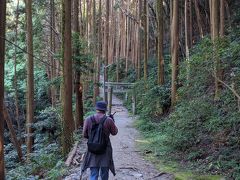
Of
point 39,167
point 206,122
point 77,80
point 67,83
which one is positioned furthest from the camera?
point 77,80

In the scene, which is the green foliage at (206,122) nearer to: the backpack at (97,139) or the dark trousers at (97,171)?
the dark trousers at (97,171)

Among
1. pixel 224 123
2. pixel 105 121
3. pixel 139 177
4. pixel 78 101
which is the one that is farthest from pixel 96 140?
pixel 78 101

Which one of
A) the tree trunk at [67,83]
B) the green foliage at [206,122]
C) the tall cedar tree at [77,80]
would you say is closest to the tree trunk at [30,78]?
the tall cedar tree at [77,80]

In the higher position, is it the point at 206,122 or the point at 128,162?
the point at 206,122

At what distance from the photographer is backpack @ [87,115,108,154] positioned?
5.95 m

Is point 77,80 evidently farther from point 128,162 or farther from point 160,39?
point 128,162

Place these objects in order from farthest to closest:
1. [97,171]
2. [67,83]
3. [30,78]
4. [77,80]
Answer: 1. [30,78]
2. [77,80]
3. [67,83]
4. [97,171]

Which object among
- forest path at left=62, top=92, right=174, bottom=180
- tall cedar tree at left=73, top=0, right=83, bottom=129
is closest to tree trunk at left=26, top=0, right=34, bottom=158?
tall cedar tree at left=73, top=0, right=83, bottom=129

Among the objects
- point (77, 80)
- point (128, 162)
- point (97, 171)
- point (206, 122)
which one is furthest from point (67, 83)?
point (97, 171)

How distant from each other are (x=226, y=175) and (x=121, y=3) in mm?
31680

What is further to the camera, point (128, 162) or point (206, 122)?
point (206, 122)

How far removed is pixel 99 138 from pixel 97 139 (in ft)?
0.12

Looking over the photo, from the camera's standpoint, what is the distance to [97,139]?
595 centimetres

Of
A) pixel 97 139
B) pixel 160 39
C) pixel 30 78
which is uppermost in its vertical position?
pixel 160 39
